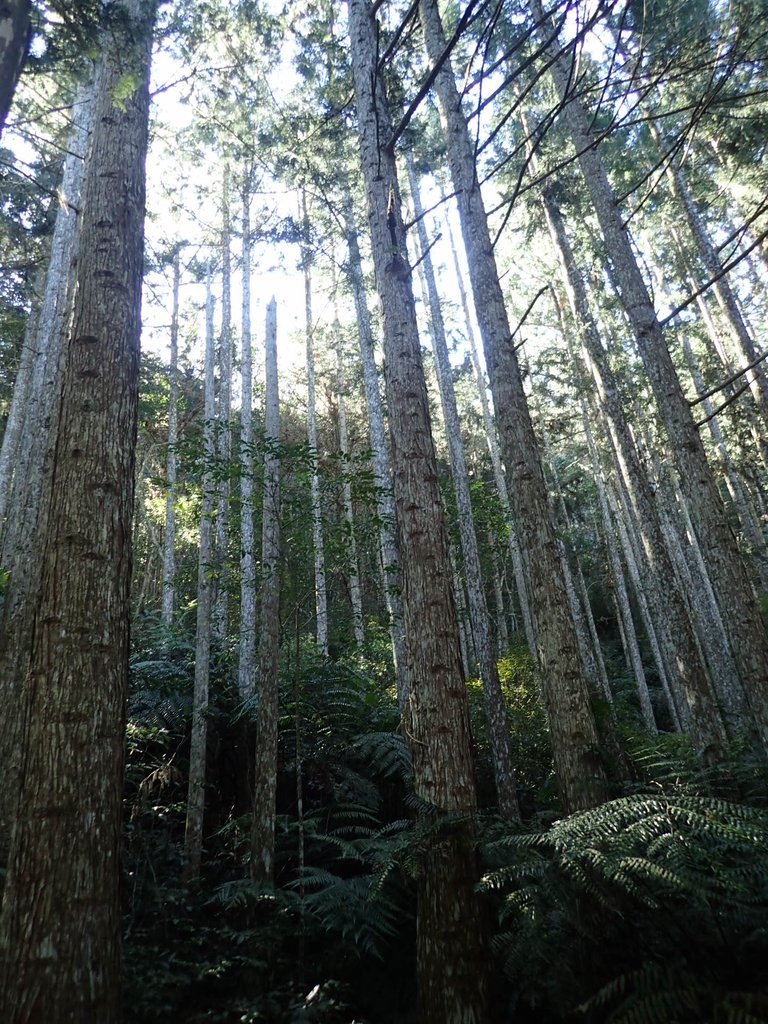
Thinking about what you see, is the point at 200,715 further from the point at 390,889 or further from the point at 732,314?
the point at 732,314

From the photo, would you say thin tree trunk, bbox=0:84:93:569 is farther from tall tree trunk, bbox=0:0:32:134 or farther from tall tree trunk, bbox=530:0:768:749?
tall tree trunk, bbox=530:0:768:749

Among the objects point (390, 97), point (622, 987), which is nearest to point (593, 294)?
point (390, 97)

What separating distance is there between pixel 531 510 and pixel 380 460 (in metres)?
6.42

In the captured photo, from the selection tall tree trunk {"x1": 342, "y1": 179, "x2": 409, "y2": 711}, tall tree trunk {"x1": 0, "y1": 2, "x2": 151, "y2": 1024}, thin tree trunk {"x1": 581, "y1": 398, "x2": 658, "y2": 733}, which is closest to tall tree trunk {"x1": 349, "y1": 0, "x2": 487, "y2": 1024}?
tall tree trunk {"x1": 0, "y1": 2, "x2": 151, "y2": 1024}

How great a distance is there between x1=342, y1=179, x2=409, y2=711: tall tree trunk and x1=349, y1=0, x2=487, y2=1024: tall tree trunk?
11.6 ft

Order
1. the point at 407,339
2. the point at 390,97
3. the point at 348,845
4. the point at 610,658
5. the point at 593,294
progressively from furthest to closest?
1. the point at 610,658
2. the point at 593,294
3. the point at 390,97
4. the point at 407,339
5. the point at 348,845

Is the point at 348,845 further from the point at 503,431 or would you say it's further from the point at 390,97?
the point at 390,97

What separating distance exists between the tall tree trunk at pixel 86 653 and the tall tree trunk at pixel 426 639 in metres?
1.61

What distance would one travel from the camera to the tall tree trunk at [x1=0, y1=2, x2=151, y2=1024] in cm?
259

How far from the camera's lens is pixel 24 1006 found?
2.46 m

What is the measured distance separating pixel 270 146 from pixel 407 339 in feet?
28.4

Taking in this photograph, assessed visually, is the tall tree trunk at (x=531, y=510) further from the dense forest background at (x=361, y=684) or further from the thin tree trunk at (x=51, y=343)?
the thin tree trunk at (x=51, y=343)

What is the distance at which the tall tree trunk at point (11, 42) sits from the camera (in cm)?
383

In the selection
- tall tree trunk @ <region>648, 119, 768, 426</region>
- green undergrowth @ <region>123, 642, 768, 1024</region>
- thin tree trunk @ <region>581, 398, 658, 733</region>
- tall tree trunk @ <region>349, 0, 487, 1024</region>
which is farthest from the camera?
thin tree trunk @ <region>581, 398, 658, 733</region>
